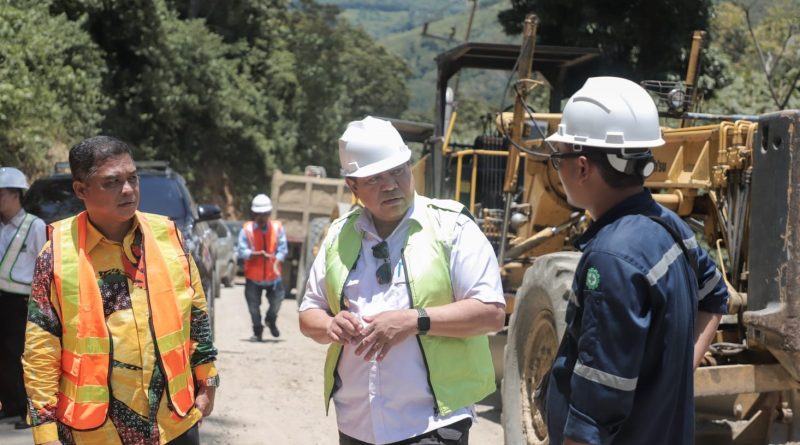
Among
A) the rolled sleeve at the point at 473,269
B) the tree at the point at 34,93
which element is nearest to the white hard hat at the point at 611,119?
the rolled sleeve at the point at 473,269

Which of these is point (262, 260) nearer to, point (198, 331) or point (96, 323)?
point (198, 331)

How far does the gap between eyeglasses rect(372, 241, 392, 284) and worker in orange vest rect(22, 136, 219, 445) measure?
2.33ft

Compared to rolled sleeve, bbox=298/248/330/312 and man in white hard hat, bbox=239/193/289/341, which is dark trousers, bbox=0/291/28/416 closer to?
rolled sleeve, bbox=298/248/330/312

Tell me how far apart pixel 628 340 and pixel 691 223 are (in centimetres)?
475

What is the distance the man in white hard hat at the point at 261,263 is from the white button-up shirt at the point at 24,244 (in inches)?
242

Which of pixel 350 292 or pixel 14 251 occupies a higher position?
pixel 350 292

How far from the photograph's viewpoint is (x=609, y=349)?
103 inches

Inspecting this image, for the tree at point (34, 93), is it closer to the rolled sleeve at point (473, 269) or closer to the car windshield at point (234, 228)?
the car windshield at point (234, 228)

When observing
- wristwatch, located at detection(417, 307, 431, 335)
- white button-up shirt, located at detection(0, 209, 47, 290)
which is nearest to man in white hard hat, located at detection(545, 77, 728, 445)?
wristwatch, located at detection(417, 307, 431, 335)

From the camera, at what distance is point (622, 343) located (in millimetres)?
2623

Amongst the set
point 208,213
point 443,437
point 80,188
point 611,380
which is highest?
point 80,188

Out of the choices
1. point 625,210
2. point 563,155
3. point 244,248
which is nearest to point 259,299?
point 244,248

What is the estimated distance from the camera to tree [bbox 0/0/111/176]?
12820mm

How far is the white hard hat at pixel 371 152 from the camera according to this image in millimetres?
3703
